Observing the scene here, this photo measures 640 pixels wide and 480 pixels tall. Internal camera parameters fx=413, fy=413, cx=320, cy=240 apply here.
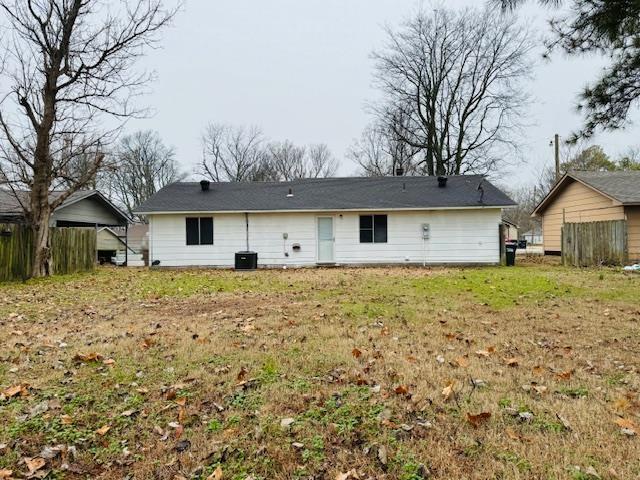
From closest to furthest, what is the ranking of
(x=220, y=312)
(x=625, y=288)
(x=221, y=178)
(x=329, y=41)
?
(x=220, y=312), (x=625, y=288), (x=329, y=41), (x=221, y=178)

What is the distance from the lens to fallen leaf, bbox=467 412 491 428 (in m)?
2.93

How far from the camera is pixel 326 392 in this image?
3.53m

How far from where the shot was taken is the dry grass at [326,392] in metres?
2.54

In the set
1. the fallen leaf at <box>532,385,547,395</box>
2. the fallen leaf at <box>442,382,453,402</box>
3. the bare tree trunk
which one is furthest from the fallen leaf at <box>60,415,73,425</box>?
the bare tree trunk

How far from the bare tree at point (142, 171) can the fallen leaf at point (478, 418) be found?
4801cm

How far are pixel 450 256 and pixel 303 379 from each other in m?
14.1

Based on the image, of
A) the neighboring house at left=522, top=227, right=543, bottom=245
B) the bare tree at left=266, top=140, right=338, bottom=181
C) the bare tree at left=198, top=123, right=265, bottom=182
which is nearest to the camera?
the bare tree at left=198, top=123, right=265, bottom=182

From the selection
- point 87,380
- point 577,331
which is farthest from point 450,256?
point 87,380

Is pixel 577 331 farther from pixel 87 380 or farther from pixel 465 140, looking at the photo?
pixel 465 140

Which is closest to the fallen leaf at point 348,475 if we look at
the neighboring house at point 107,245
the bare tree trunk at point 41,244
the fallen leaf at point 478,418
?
the fallen leaf at point 478,418

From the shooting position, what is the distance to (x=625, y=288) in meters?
9.49

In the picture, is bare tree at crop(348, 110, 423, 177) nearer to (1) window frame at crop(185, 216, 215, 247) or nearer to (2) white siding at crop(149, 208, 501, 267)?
(2) white siding at crop(149, 208, 501, 267)

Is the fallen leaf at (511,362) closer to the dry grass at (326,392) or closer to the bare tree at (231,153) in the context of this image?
the dry grass at (326,392)

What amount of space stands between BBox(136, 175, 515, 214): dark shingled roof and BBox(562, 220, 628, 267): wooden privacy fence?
8.57 feet
